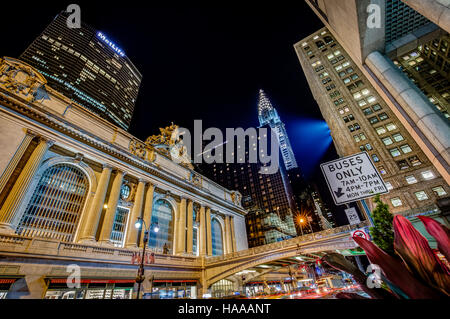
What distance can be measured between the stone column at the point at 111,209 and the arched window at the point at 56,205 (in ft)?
8.21

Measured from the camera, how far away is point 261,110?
14162 cm

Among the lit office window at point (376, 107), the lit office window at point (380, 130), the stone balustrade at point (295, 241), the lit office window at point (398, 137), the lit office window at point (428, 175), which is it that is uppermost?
the lit office window at point (376, 107)

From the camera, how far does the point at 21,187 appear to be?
53.0ft

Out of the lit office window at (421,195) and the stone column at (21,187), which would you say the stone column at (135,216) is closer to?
the stone column at (21,187)

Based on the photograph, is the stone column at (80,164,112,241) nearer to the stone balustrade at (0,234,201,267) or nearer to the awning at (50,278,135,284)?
the stone balustrade at (0,234,201,267)

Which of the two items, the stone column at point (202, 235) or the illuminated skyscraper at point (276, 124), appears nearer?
the stone column at point (202, 235)

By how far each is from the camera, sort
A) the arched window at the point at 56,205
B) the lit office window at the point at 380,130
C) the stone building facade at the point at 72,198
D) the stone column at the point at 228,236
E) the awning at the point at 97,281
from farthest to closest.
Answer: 1. the stone column at the point at 228,236
2. the lit office window at the point at 380,130
3. the arched window at the point at 56,205
4. the stone building facade at the point at 72,198
5. the awning at the point at 97,281

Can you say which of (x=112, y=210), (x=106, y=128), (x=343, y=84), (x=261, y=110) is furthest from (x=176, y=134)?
(x=261, y=110)

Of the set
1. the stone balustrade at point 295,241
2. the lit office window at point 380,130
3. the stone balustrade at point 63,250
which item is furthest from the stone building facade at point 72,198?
the lit office window at point 380,130

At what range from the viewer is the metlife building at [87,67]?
5806 centimetres

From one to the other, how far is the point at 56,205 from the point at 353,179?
24.8 metres

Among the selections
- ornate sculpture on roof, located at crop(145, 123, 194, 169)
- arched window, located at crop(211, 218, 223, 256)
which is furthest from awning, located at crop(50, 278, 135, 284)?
ornate sculpture on roof, located at crop(145, 123, 194, 169)

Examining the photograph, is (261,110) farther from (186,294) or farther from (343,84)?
(186,294)

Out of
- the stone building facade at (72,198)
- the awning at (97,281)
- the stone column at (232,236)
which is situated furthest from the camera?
the stone column at (232,236)
